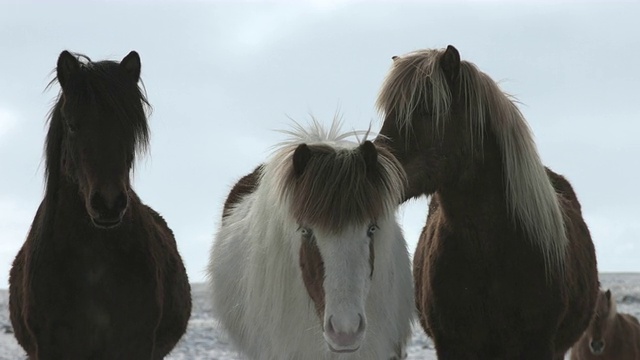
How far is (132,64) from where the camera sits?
5.74 m

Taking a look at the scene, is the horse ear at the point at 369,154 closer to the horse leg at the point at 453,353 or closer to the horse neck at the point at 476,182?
the horse neck at the point at 476,182

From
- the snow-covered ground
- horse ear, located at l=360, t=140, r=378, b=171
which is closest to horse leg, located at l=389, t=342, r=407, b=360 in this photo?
horse ear, located at l=360, t=140, r=378, b=171

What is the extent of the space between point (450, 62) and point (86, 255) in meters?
2.26

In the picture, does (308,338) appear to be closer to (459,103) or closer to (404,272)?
(404,272)

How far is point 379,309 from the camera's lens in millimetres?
5242

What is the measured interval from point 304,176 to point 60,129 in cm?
153

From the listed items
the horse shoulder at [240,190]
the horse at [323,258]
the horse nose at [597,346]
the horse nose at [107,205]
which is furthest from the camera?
the horse nose at [597,346]

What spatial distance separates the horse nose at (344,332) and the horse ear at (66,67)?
6.79 feet

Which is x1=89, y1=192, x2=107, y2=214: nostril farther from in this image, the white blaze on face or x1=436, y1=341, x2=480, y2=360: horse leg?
x1=436, y1=341, x2=480, y2=360: horse leg

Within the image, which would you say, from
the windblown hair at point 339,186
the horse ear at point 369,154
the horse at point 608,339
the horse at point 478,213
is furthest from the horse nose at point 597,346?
the horse ear at point 369,154

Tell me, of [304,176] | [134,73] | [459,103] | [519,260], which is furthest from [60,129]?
[519,260]

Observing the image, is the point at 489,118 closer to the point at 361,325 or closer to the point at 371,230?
the point at 371,230

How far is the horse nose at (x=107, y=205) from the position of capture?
5020 mm

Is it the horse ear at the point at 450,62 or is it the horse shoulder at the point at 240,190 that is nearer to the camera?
the horse ear at the point at 450,62
